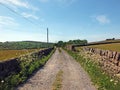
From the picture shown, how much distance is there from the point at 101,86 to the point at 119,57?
5.65 ft

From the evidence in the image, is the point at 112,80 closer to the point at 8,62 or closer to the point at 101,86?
the point at 101,86

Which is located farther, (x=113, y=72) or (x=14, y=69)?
(x=14, y=69)

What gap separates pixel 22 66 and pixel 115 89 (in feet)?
29.5

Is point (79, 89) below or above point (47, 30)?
below

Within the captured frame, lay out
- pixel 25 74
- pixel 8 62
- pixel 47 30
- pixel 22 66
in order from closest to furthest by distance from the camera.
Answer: pixel 8 62 → pixel 25 74 → pixel 22 66 → pixel 47 30

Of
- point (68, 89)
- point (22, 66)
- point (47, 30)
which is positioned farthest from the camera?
point (47, 30)

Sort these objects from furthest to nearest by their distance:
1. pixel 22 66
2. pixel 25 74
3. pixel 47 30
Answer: pixel 47 30
pixel 22 66
pixel 25 74

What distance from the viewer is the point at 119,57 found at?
12.8m

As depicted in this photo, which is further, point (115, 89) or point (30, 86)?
point (30, 86)

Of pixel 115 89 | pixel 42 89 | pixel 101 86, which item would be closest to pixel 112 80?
pixel 101 86

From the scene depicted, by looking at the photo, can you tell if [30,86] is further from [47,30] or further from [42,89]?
[47,30]

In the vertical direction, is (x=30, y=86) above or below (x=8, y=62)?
below

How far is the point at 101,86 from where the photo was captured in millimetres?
12523

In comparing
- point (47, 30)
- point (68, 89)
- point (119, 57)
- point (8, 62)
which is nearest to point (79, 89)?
point (68, 89)
